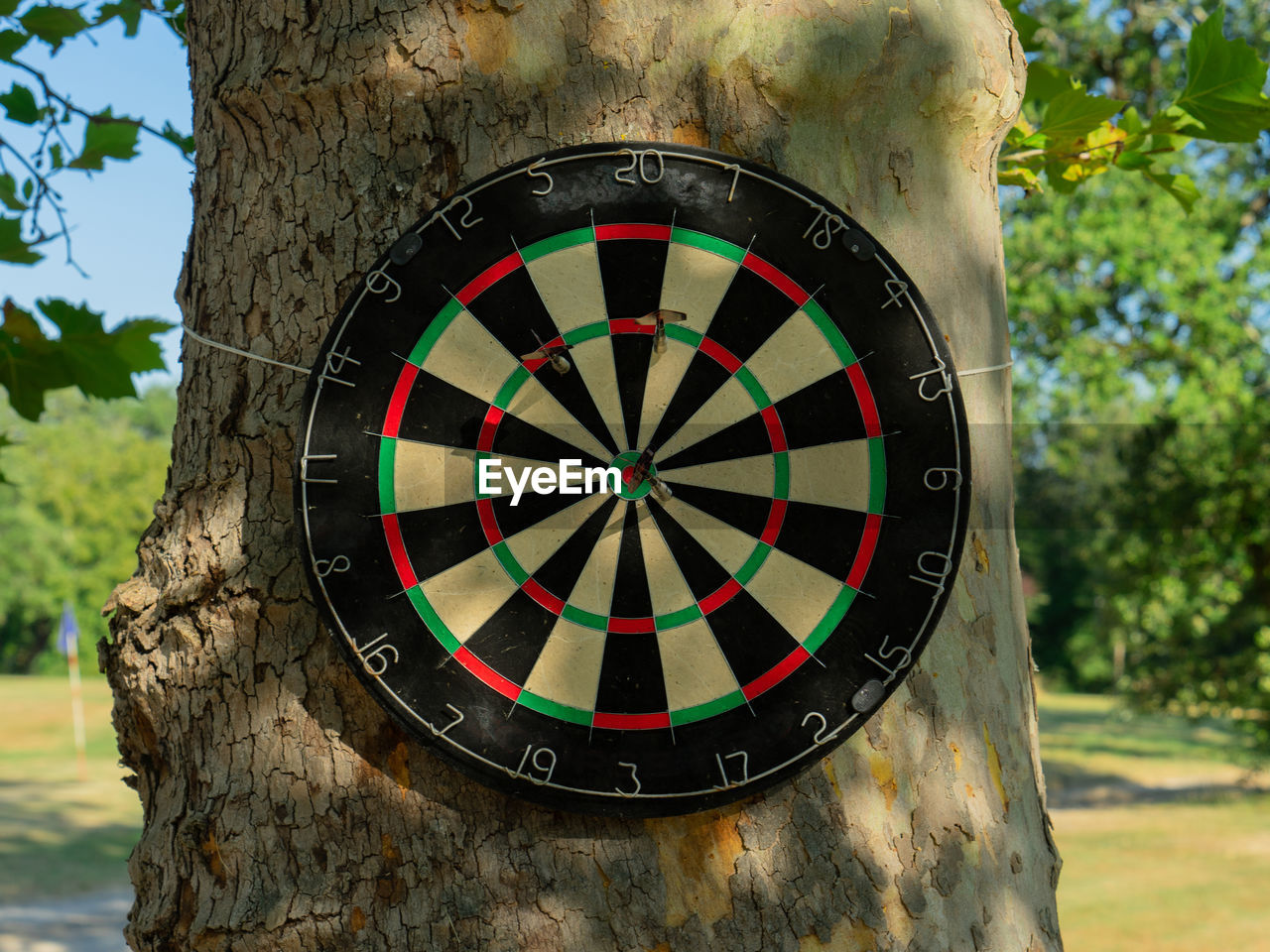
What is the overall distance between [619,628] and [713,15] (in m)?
0.85

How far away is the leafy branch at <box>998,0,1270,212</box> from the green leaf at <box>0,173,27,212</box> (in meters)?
2.46

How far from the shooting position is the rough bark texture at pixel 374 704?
134 cm

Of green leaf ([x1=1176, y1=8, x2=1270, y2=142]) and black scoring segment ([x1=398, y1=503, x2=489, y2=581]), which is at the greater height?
green leaf ([x1=1176, y1=8, x2=1270, y2=142])

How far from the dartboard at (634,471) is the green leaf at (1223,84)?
2.86 feet

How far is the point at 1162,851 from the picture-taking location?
1003 cm

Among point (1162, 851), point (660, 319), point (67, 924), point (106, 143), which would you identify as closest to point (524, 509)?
point (660, 319)

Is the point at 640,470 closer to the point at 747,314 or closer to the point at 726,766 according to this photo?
the point at 747,314

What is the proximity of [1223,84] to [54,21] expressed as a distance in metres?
2.64

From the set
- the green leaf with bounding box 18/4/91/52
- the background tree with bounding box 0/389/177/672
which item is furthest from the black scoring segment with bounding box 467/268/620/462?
the background tree with bounding box 0/389/177/672

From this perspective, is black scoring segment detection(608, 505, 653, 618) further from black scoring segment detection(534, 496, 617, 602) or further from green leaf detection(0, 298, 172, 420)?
green leaf detection(0, 298, 172, 420)

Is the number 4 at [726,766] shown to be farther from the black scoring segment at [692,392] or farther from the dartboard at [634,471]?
the black scoring segment at [692,392]

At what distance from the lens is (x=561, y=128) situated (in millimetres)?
1442

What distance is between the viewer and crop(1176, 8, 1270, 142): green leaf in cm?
181

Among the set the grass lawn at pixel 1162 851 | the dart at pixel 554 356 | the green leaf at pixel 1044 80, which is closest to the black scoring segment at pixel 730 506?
the dart at pixel 554 356
